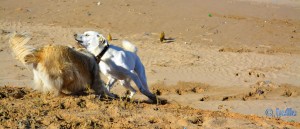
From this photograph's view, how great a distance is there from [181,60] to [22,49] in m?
7.67

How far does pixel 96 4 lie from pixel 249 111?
1469 centimetres

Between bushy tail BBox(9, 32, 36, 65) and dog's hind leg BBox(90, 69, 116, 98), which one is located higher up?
bushy tail BBox(9, 32, 36, 65)

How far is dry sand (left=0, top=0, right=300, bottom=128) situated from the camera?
4.98m

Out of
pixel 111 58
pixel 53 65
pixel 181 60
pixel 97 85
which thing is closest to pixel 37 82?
pixel 53 65

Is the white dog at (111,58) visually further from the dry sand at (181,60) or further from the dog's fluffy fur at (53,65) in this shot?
the dog's fluffy fur at (53,65)

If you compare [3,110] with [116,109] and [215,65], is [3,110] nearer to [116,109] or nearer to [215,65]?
[116,109]

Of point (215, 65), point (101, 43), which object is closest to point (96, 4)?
point (215, 65)

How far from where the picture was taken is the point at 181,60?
42.3 feet

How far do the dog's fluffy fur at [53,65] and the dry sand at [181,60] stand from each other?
0.22 m

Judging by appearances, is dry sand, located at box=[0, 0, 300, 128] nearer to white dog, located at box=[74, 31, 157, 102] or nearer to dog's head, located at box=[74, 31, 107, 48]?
white dog, located at box=[74, 31, 157, 102]

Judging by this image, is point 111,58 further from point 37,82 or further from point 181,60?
point 181,60

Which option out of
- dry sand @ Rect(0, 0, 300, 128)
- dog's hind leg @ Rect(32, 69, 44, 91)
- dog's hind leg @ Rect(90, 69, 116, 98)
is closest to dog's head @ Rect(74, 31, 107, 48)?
dog's hind leg @ Rect(90, 69, 116, 98)

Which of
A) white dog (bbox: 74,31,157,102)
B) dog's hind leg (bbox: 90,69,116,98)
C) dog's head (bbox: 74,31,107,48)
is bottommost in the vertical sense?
dog's hind leg (bbox: 90,69,116,98)

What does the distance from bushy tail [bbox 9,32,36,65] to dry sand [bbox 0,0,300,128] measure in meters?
0.53
